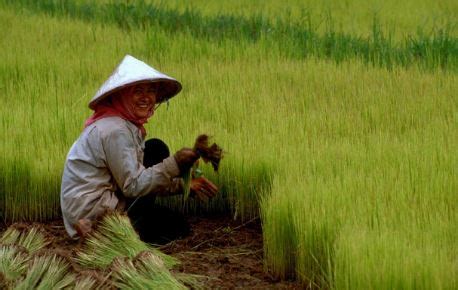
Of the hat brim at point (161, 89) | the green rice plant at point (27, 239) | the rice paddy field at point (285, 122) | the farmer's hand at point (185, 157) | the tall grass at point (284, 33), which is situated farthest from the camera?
the tall grass at point (284, 33)

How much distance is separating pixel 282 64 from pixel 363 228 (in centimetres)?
356

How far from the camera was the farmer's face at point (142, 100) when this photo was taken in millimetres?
4051

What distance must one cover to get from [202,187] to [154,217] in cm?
24

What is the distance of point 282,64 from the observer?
677cm

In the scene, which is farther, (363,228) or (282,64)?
(282,64)

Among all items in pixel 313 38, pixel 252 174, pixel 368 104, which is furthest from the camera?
pixel 313 38

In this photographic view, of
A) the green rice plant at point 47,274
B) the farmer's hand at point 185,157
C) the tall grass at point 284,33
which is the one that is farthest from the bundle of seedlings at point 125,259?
the tall grass at point 284,33

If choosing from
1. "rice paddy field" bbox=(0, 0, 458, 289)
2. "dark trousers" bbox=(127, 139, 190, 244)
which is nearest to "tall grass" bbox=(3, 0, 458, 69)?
"rice paddy field" bbox=(0, 0, 458, 289)

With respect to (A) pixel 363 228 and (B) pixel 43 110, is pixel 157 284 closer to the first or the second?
(A) pixel 363 228

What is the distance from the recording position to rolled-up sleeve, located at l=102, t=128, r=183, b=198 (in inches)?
→ 154

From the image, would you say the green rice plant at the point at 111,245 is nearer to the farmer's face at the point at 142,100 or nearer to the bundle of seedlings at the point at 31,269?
the bundle of seedlings at the point at 31,269

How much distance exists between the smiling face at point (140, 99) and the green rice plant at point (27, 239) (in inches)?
25.2

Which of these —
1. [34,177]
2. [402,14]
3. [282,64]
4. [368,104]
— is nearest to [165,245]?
[34,177]

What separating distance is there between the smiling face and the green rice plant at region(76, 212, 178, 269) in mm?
517
